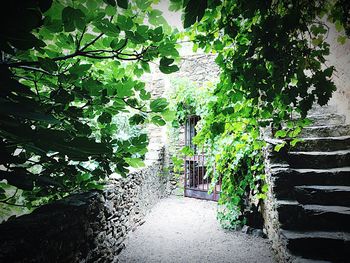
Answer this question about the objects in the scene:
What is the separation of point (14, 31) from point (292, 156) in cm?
356

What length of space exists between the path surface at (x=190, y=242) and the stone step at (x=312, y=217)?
0.88 m

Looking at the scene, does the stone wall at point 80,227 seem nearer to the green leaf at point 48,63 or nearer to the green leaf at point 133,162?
the green leaf at point 133,162

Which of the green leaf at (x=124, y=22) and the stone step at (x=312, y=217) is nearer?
the green leaf at (x=124, y=22)

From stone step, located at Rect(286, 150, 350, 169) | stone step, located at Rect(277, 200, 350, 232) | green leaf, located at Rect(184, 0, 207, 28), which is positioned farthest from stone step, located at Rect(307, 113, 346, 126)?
green leaf, located at Rect(184, 0, 207, 28)

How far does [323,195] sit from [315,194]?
0.09 meters

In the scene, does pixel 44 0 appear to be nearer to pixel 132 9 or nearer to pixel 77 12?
pixel 77 12

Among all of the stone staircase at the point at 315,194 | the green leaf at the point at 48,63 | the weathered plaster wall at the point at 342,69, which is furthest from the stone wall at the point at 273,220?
the green leaf at the point at 48,63

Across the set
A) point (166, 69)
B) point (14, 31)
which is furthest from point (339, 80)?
point (14, 31)

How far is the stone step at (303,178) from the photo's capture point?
282cm

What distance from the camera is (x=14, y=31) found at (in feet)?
1.76

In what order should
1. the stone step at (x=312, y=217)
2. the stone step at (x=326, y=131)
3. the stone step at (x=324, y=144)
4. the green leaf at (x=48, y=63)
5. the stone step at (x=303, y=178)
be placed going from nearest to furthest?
1. the green leaf at (x=48, y=63)
2. the stone step at (x=312, y=217)
3. the stone step at (x=303, y=178)
4. the stone step at (x=324, y=144)
5. the stone step at (x=326, y=131)

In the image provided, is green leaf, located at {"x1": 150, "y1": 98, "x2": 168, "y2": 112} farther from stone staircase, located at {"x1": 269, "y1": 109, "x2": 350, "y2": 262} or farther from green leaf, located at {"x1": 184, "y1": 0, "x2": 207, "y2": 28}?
stone staircase, located at {"x1": 269, "y1": 109, "x2": 350, "y2": 262}

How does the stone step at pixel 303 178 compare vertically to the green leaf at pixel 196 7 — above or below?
below

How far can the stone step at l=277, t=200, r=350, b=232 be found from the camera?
242 cm
